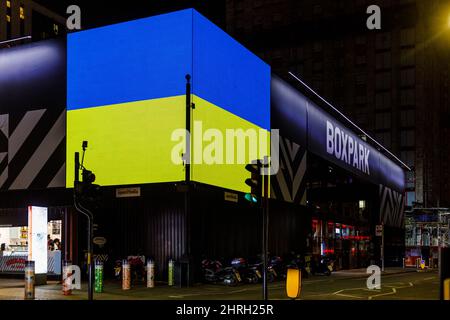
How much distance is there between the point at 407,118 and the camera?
331ft

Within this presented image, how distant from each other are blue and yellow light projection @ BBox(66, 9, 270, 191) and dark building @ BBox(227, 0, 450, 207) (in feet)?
233

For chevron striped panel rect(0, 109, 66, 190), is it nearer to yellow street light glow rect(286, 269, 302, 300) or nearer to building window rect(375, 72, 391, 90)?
yellow street light glow rect(286, 269, 302, 300)

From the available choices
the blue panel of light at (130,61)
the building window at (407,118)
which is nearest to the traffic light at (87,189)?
the blue panel of light at (130,61)

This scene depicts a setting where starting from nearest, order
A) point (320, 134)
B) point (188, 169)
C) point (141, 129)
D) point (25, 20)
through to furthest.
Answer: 1. point (188, 169)
2. point (141, 129)
3. point (320, 134)
4. point (25, 20)

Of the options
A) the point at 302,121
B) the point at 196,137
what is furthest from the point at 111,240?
the point at 302,121

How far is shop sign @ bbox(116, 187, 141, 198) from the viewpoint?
88.4 feet

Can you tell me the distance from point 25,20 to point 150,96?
105 metres

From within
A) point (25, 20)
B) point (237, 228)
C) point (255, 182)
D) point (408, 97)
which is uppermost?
point (25, 20)

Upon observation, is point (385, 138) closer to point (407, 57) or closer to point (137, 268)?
point (407, 57)

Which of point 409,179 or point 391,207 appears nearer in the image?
point 391,207

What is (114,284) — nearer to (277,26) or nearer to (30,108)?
(30,108)

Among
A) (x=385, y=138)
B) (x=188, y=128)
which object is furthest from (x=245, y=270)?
(x=385, y=138)

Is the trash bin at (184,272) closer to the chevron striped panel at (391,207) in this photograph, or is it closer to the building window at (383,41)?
the chevron striped panel at (391,207)

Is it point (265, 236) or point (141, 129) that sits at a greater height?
point (141, 129)
